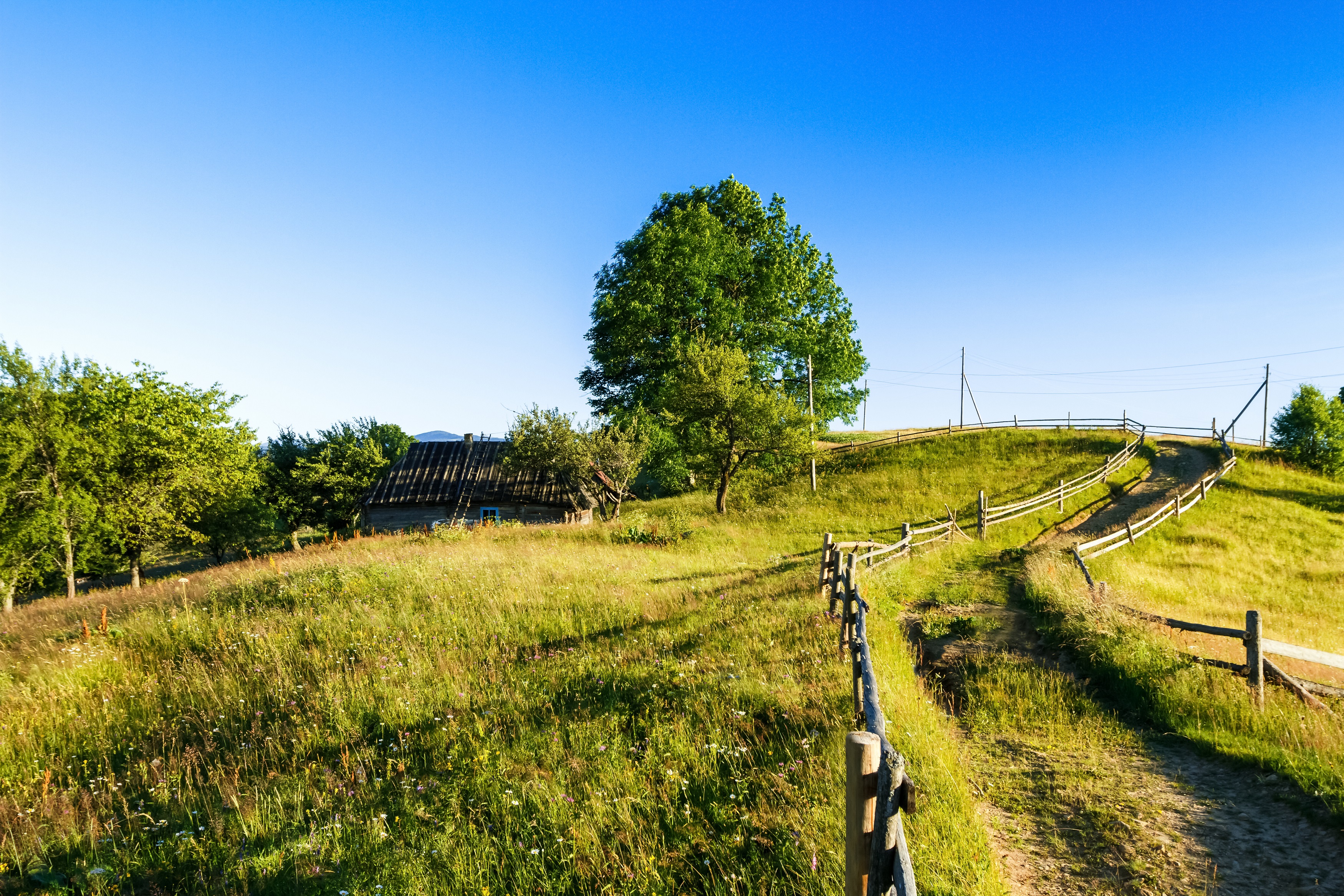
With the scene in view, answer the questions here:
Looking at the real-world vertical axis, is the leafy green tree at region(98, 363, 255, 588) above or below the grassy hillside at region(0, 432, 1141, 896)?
above

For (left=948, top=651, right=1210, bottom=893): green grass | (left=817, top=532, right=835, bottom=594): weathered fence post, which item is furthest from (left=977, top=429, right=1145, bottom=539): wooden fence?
(left=948, top=651, right=1210, bottom=893): green grass

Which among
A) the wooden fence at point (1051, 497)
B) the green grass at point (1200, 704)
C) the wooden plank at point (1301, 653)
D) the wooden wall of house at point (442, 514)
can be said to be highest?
the wooden fence at point (1051, 497)

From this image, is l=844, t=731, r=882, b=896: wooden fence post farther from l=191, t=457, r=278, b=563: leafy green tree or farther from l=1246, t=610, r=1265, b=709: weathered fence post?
l=191, t=457, r=278, b=563: leafy green tree

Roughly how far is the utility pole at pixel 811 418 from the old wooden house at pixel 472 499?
11.4 m

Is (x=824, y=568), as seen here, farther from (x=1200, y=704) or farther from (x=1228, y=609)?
(x=1228, y=609)

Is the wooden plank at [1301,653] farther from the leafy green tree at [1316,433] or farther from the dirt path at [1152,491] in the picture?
the leafy green tree at [1316,433]

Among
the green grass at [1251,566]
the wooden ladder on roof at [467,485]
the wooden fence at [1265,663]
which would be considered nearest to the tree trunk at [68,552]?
the wooden ladder on roof at [467,485]

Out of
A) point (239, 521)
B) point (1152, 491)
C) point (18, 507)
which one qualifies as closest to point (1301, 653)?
point (1152, 491)

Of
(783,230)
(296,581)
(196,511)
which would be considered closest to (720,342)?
(783,230)

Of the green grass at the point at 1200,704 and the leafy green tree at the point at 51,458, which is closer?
the green grass at the point at 1200,704

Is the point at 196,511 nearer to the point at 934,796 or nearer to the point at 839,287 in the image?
the point at 839,287

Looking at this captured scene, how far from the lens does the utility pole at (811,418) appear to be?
86.4ft

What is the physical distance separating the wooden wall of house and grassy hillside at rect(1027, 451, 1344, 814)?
22795 millimetres

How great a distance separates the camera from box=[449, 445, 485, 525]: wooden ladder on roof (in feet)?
105
